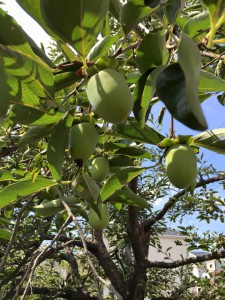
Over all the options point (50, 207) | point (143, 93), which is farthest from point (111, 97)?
point (50, 207)

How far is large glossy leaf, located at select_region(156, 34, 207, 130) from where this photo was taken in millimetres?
443

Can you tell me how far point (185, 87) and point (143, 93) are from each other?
0.73 feet

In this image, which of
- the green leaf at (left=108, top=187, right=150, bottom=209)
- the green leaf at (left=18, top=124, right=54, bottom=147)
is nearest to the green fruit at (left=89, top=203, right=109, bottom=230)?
the green leaf at (left=108, top=187, right=150, bottom=209)

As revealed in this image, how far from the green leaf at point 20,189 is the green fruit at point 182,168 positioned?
0.45m

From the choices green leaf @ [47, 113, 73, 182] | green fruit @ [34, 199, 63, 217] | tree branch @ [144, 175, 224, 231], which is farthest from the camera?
tree branch @ [144, 175, 224, 231]

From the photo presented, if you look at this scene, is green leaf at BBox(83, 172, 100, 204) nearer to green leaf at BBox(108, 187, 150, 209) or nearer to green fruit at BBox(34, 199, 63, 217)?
green leaf at BBox(108, 187, 150, 209)

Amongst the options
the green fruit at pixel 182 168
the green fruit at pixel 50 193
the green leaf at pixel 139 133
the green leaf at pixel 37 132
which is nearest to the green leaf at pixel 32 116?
the green leaf at pixel 37 132

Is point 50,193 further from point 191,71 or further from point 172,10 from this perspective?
point 191,71

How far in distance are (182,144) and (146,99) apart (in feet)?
0.65

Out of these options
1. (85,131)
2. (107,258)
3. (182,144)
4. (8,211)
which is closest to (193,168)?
(182,144)

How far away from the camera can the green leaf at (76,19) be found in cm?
64

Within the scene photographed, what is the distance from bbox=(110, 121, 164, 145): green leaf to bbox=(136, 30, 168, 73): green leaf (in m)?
0.22

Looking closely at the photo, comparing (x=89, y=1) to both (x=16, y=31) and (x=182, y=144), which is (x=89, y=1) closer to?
(x=16, y=31)

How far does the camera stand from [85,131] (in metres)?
0.82
